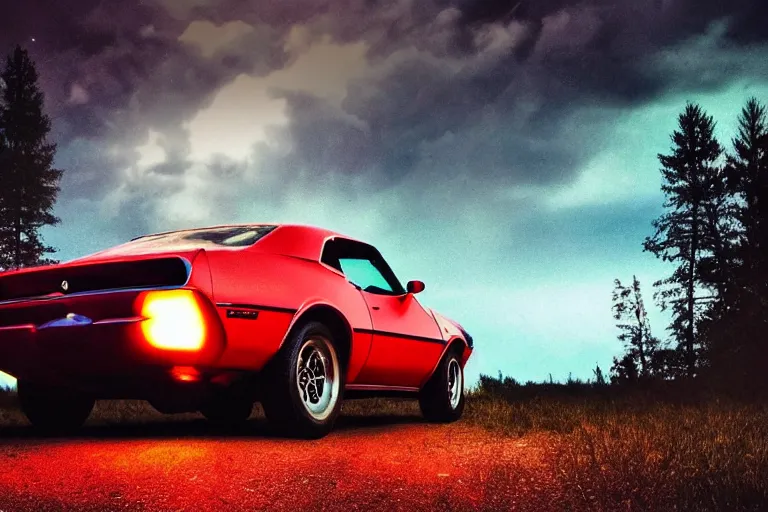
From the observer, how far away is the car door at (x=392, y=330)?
6438 millimetres

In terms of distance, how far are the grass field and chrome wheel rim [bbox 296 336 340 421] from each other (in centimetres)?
161

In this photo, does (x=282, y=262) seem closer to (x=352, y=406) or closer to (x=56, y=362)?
(x=56, y=362)

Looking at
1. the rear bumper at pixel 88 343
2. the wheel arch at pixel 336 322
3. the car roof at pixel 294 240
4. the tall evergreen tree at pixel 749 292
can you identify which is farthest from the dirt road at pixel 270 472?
the tall evergreen tree at pixel 749 292

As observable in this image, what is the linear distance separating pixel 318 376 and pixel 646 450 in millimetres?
2375

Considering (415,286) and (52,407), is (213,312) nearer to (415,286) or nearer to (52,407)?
(52,407)

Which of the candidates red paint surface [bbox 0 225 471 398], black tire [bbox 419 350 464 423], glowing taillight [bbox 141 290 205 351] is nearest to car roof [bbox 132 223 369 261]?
red paint surface [bbox 0 225 471 398]

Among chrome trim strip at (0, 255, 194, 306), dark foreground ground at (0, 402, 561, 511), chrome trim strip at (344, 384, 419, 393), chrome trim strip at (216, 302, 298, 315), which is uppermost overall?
chrome trim strip at (0, 255, 194, 306)

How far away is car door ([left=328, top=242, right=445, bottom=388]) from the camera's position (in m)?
6.44

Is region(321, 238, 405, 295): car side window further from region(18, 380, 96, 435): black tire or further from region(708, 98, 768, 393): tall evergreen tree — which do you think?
region(708, 98, 768, 393): tall evergreen tree

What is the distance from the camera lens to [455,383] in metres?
8.12

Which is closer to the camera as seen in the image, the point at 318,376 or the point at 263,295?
the point at 263,295

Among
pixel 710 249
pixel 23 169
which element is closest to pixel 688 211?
pixel 710 249

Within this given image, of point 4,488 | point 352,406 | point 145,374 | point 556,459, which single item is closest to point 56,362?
point 145,374

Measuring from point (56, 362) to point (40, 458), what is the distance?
0.71m
